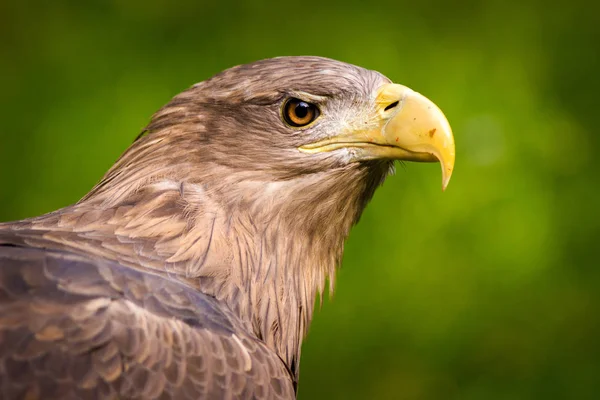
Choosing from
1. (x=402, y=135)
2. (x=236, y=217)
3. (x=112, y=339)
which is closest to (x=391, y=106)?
(x=402, y=135)

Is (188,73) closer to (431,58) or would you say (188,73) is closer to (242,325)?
(431,58)

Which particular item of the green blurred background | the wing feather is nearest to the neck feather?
the wing feather

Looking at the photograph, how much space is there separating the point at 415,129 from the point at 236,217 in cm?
46

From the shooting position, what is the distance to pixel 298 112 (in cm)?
202

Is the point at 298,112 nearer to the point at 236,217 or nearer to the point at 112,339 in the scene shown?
the point at 236,217

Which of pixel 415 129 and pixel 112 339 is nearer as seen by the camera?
pixel 112 339

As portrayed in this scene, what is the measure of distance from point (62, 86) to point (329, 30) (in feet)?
4.40

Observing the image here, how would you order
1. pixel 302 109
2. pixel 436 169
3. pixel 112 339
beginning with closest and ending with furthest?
pixel 112 339, pixel 302 109, pixel 436 169

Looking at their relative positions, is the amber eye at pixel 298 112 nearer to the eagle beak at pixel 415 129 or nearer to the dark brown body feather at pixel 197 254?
the dark brown body feather at pixel 197 254

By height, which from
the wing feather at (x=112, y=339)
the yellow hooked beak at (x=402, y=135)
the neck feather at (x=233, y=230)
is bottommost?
the wing feather at (x=112, y=339)

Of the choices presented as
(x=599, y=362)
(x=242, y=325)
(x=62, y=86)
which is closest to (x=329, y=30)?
(x=62, y=86)

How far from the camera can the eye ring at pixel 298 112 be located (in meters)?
2.01

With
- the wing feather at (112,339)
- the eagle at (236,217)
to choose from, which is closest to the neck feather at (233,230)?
the eagle at (236,217)

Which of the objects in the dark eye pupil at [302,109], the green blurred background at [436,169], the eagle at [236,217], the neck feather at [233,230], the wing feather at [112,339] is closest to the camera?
the wing feather at [112,339]
